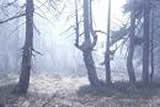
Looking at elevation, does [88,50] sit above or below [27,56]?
above

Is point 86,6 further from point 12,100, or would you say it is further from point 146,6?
point 12,100

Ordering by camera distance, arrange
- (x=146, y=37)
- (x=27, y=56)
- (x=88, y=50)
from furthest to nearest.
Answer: (x=146, y=37)
(x=88, y=50)
(x=27, y=56)

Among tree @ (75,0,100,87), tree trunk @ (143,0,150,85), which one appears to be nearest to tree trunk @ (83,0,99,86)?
tree @ (75,0,100,87)

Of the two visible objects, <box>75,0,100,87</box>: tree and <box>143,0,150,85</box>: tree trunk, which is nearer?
<box>75,0,100,87</box>: tree

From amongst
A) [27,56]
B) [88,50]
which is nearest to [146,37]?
[88,50]

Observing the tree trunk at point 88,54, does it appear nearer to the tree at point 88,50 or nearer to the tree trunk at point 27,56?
the tree at point 88,50

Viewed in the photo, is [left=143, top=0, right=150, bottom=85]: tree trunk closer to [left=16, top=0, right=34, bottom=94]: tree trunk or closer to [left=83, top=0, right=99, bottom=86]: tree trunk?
[left=83, top=0, right=99, bottom=86]: tree trunk

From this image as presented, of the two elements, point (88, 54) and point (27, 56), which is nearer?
point (27, 56)

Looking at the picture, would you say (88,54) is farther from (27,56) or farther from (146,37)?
(27,56)

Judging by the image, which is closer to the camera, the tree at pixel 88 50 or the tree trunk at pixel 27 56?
the tree trunk at pixel 27 56

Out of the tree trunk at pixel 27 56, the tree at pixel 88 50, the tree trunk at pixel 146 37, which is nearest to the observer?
the tree trunk at pixel 27 56

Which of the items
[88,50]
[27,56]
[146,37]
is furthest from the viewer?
[146,37]

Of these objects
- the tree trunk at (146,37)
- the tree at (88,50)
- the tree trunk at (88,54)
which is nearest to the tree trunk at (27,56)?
the tree at (88,50)

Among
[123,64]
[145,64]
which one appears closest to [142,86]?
[145,64]
